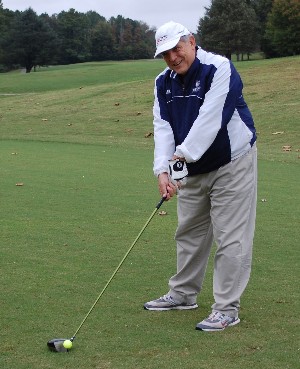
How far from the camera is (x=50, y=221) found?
8852 millimetres

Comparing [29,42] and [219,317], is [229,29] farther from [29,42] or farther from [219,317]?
[219,317]

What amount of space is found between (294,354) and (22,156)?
37.6ft

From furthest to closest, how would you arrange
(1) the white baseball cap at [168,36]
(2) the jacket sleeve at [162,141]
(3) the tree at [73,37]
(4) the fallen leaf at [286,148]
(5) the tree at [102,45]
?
(5) the tree at [102,45] → (3) the tree at [73,37] → (4) the fallen leaf at [286,148] → (2) the jacket sleeve at [162,141] → (1) the white baseball cap at [168,36]

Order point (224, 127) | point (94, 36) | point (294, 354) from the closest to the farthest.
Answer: point (294, 354), point (224, 127), point (94, 36)

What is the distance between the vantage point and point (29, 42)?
7800 centimetres

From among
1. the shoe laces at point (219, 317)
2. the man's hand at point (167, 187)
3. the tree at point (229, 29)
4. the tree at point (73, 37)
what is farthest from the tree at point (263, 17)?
the shoe laces at point (219, 317)

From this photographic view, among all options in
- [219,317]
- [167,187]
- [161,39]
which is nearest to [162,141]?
[167,187]

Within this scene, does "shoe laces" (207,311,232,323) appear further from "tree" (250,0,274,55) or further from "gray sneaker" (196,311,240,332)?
"tree" (250,0,274,55)

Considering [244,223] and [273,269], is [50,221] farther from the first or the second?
[244,223]

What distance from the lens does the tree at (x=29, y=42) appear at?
77688 millimetres

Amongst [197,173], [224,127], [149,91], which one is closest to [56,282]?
[197,173]

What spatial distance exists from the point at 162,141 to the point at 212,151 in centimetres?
42

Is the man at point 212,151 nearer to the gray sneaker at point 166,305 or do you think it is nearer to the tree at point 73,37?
the gray sneaker at point 166,305

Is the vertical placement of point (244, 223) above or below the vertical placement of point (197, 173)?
below
